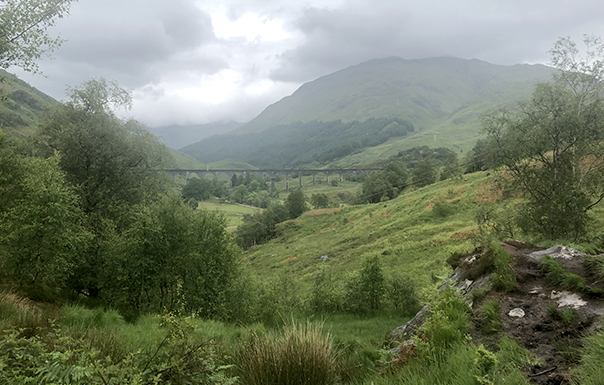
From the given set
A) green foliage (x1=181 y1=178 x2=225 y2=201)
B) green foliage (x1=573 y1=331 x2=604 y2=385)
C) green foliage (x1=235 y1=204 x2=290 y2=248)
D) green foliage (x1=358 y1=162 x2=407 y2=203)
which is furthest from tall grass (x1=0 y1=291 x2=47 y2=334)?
green foliage (x1=181 y1=178 x2=225 y2=201)

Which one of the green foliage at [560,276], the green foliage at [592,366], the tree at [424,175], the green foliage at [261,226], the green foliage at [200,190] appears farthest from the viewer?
the green foliage at [200,190]

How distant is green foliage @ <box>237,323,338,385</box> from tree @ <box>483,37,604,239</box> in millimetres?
18258

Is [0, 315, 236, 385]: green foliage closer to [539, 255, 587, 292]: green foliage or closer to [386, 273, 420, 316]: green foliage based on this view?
[539, 255, 587, 292]: green foliage

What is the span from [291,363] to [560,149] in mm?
21764

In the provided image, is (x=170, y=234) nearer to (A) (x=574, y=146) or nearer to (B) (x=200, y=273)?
(B) (x=200, y=273)

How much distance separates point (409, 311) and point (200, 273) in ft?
43.2

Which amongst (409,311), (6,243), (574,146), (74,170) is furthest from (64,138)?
(574,146)

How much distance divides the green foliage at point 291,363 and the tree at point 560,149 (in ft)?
59.9

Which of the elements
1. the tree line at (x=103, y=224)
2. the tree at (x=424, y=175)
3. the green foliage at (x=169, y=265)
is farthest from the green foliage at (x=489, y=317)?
the tree at (x=424, y=175)

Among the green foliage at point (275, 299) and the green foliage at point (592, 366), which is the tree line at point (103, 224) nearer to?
the green foliage at point (275, 299)

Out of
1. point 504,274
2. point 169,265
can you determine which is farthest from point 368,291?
point 504,274

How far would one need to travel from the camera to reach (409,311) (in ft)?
62.3

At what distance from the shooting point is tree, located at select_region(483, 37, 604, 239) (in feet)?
55.4

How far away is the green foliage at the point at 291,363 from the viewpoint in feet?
15.8
